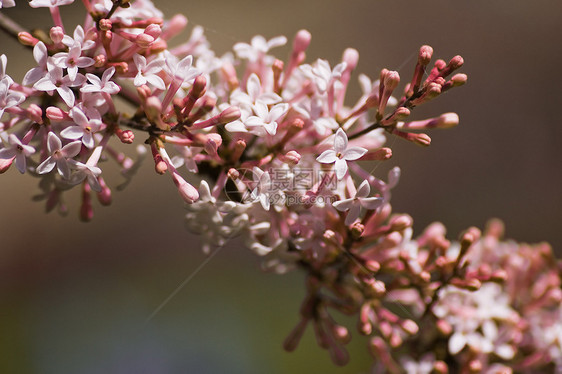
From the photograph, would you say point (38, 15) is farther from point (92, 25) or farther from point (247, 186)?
point (247, 186)

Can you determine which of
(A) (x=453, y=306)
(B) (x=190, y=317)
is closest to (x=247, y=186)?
(A) (x=453, y=306)

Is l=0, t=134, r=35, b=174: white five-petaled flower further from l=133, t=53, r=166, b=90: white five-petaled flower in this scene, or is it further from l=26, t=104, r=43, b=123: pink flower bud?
l=133, t=53, r=166, b=90: white five-petaled flower

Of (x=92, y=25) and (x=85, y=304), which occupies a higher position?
(x=92, y=25)

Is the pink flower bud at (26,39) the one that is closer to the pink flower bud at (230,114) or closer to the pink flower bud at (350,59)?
the pink flower bud at (230,114)

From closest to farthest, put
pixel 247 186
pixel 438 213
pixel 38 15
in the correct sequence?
1. pixel 247 186
2. pixel 38 15
3. pixel 438 213

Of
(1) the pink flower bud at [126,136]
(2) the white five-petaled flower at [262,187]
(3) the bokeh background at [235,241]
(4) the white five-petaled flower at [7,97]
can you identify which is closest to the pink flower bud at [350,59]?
(2) the white five-petaled flower at [262,187]

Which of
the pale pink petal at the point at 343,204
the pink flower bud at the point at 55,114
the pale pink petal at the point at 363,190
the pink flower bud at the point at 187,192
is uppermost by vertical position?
the pale pink petal at the point at 363,190
